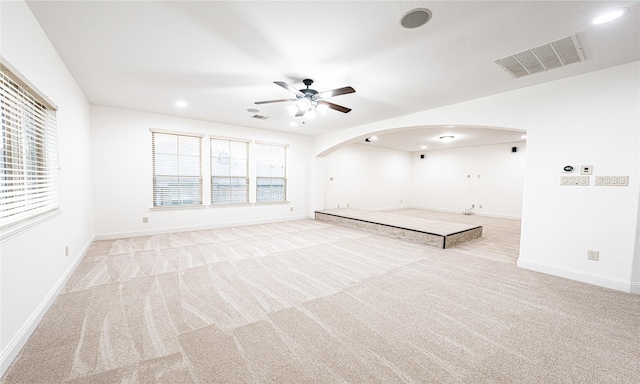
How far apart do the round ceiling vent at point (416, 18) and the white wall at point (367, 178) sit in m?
5.98

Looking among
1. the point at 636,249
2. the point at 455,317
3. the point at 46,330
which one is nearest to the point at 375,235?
the point at 455,317

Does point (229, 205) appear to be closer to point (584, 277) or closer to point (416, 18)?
point (416, 18)

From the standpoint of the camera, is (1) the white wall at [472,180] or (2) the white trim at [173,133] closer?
(2) the white trim at [173,133]

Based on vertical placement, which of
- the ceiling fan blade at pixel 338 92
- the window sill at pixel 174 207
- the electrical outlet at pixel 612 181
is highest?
the ceiling fan blade at pixel 338 92

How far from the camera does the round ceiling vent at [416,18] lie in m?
2.04

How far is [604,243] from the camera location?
118 inches

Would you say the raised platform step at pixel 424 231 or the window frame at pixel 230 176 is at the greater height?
the window frame at pixel 230 176

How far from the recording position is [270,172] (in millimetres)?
7102

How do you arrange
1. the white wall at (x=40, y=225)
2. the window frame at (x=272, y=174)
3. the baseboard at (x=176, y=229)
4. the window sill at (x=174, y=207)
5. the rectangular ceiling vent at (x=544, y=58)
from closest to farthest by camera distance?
the white wall at (x=40, y=225) → the rectangular ceiling vent at (x=544, y=58) → the baseboard at (x=176, y=229) → the window sill at (x=174, y=207) → the window frame at (x=272, y=174)

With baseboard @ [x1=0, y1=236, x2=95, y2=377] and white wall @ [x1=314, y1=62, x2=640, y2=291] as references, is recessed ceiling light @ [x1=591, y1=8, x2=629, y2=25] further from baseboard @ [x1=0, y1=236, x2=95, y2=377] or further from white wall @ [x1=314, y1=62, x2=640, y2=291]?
baseboard @ [x1=0, y1=236, x2=95, y2=377]

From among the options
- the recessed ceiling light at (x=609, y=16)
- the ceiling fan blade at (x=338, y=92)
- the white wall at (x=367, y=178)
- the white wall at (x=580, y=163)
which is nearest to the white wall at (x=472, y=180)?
the white wall at (x=367, y=178)

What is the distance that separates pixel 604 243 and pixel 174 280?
5.33 metres

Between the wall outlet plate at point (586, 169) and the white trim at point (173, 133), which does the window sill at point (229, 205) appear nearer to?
the white trim at point (173, 133)

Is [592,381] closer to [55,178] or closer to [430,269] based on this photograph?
[430,269]
